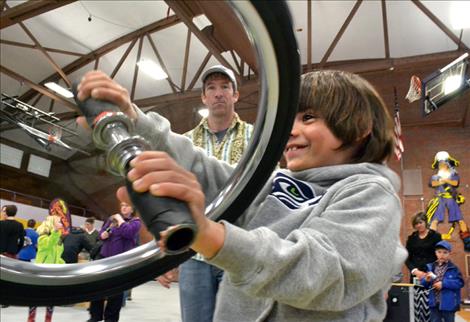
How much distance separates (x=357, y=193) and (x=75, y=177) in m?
0.37

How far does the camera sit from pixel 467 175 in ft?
28.1

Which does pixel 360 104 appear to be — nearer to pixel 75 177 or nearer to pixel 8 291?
pixel 75 177

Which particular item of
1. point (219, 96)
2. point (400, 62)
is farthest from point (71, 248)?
point (400, 62)

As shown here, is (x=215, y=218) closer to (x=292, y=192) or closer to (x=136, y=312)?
(x=292, y=192)

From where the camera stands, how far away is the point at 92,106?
401 mm

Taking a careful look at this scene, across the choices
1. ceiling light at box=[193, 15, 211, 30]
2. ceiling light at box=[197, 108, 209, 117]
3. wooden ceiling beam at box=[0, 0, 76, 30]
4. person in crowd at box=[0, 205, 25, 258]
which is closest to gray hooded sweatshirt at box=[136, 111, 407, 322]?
person in crowd at box=[0, 205, 25, 258]

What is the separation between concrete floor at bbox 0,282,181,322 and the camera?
3681 millimetres

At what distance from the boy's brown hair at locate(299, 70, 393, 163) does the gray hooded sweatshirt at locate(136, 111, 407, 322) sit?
0.16ft

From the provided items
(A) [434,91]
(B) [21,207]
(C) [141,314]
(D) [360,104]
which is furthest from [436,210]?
(B) [21,207]

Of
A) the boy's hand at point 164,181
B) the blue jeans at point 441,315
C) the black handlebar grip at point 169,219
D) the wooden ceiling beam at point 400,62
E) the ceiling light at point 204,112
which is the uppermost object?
the wooden ceiling beam at point 400,62

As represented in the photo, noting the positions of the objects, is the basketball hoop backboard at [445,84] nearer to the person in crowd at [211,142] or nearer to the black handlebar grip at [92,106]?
the person in crowd at [211,142]

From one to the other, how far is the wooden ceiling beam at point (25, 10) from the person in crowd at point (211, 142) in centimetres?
398

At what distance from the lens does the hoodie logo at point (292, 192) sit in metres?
0.65

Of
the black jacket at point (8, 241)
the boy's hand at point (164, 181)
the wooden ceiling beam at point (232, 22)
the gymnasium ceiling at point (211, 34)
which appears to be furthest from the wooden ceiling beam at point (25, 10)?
the boy's hand at point (164, 181)
